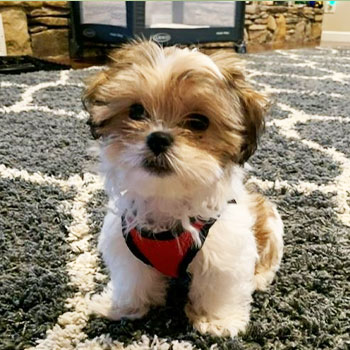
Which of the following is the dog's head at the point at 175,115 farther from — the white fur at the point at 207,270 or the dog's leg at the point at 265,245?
the dog's leg at the point at 265,245

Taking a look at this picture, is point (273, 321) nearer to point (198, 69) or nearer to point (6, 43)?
point (198, 69)

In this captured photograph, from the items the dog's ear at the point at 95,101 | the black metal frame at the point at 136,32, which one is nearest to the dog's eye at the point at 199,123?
the dog's ear at the point at 95,101

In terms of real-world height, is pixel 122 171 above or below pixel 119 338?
above

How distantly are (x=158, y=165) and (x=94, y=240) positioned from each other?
0.48 metres

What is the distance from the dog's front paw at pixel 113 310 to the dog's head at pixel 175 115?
30 cm

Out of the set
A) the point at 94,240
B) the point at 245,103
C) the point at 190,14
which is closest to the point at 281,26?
the point at 190,14

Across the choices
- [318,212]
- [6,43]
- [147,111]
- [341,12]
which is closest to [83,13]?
[6,43]

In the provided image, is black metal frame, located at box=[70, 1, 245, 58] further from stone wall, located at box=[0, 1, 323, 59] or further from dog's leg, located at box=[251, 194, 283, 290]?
dog's leg, located at box=[251, 194, 283, 290]

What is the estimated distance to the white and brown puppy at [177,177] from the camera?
740 mm

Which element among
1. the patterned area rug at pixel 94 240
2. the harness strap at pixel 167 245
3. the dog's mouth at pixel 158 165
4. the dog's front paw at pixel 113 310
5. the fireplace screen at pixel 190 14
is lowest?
the dog's front paw at pixel 113 310

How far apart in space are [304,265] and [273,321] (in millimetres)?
211

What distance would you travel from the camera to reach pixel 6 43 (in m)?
3.42

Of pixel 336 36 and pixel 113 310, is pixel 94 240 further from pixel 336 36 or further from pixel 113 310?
pixel 336 36

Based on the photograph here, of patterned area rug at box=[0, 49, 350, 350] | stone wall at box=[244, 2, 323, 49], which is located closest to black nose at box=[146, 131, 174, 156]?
patterned area rug at box=[0, 49, 350, 350]
